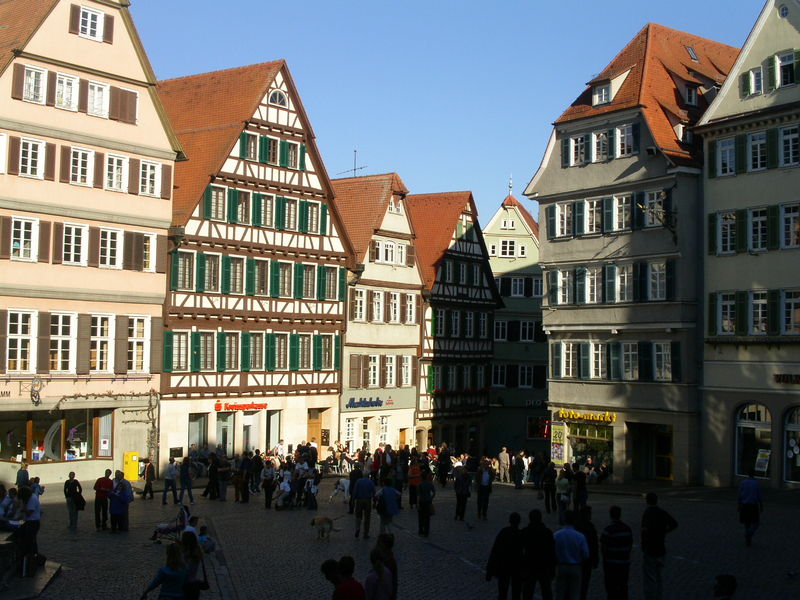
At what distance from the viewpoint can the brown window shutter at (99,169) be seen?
40188 millimetres

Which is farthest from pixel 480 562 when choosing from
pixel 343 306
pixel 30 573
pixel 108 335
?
pixel 343 306

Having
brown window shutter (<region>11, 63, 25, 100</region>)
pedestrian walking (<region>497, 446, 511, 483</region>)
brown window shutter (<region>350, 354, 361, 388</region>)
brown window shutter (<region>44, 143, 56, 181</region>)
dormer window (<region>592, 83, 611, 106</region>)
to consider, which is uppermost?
dormer window (<region>592, 83, 611, 106</region>)

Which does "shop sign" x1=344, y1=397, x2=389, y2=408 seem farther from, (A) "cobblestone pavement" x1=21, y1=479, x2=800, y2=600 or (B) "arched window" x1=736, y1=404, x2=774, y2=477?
(B) "arched window" x1=736, y1=404, x2=774, y2=477

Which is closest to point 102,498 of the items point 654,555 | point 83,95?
point 654,555

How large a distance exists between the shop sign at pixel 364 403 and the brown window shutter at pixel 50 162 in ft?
62.7

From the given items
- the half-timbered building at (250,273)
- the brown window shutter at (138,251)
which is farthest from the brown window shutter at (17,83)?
the half-timbered building at (250,273)

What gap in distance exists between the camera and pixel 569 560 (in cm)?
1573

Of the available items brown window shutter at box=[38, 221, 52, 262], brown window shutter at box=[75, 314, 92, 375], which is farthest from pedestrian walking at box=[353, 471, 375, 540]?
brown window shutter at box=[38, 221, 52, 262]

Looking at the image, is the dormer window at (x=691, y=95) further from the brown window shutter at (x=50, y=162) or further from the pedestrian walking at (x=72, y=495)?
the pedestrian walking at (x=72, y=495)

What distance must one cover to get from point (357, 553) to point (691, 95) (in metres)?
29.8

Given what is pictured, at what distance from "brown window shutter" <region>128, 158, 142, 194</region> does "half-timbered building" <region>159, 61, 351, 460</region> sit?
2.37 m

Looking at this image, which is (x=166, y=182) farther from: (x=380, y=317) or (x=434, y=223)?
(x=434, y=223)

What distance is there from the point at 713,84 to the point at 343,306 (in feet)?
64.4

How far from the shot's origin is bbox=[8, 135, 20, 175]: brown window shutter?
3747 cm
